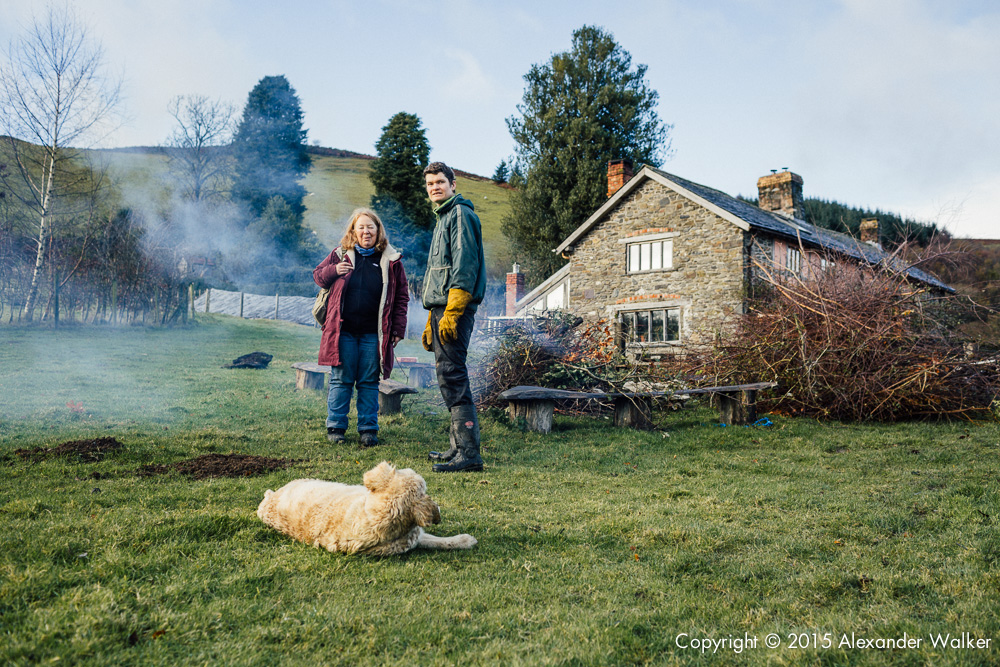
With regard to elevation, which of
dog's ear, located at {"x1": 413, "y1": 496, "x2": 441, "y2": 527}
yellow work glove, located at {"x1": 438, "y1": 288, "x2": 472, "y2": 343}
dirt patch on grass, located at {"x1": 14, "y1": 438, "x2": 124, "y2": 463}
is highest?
yellow work glove, located at {"x1": 438, "y1": 288, "x2": 472, "y2": 343}

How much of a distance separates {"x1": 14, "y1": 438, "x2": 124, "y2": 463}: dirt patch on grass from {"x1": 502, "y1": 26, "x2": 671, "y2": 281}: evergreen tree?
1109 inches

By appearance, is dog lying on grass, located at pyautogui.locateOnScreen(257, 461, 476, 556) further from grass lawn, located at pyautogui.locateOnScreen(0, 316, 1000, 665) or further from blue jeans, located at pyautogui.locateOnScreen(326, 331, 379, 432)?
blue jeans, located at pyautogui.locateOnScreen(326, 331, 379, 432)

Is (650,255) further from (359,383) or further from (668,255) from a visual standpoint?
(359,383)

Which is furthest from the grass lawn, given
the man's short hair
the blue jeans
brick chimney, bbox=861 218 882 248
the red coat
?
brick chimney, bbox=861 218 882 248

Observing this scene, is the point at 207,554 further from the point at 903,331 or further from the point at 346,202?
the point at 346,202

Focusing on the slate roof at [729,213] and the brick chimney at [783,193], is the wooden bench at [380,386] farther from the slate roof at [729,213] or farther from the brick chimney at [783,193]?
the brick chimney at [783,193]

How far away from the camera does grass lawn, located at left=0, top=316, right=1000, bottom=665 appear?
6.55 ft

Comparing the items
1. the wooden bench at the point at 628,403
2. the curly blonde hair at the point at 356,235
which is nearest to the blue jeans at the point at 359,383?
the curly blonde hair at the point at 356,235

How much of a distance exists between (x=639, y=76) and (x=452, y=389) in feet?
109

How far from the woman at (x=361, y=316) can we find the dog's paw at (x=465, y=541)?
302 centimetres

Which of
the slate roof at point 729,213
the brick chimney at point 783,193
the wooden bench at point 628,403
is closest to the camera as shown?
the wooden bench at point 628,403

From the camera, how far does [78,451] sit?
477 centimetres

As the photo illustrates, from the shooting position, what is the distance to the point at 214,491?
155 inches

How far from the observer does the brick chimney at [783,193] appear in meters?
Result: 20.6
